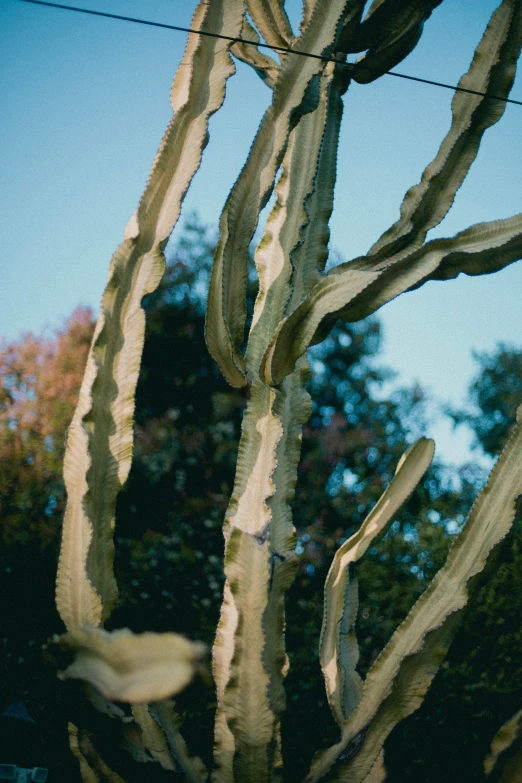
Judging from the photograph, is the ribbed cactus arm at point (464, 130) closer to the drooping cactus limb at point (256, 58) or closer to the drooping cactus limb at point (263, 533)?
the drooping cactus limb at point (263, 533)

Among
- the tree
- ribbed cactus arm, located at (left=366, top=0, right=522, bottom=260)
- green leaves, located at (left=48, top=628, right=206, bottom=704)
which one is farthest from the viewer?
the tree

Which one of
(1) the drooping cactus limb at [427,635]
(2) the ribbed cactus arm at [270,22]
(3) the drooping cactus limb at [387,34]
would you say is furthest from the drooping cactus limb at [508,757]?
(2) the ribbed cactus arm at [270,22]

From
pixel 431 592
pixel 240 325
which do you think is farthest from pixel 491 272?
pixel 431 592

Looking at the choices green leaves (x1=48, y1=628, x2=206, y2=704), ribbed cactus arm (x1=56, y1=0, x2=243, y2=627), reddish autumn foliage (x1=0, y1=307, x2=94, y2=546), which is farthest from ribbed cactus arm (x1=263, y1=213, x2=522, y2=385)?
reddish autumn foliage (x1=0, y1=307, x2=94, y2=546)

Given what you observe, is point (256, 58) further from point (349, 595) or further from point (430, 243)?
point (349, 595)

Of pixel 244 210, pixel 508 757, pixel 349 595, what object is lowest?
pixel 508 757

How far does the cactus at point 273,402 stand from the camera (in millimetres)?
1181

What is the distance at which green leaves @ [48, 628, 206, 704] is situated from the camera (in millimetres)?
768

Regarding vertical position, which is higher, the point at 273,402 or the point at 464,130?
the point at 464,130

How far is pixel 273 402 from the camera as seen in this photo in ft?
4.91

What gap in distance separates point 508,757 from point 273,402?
87 centimetres

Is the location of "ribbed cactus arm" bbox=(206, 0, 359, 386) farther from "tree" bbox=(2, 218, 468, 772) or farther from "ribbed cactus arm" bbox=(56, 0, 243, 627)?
"tree" bbox=(2, 218, 468, 772)

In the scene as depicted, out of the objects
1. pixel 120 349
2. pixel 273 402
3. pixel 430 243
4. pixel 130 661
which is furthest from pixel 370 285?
pixel 130 661

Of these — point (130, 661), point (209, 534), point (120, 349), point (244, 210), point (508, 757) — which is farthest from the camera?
point (209, 534)
